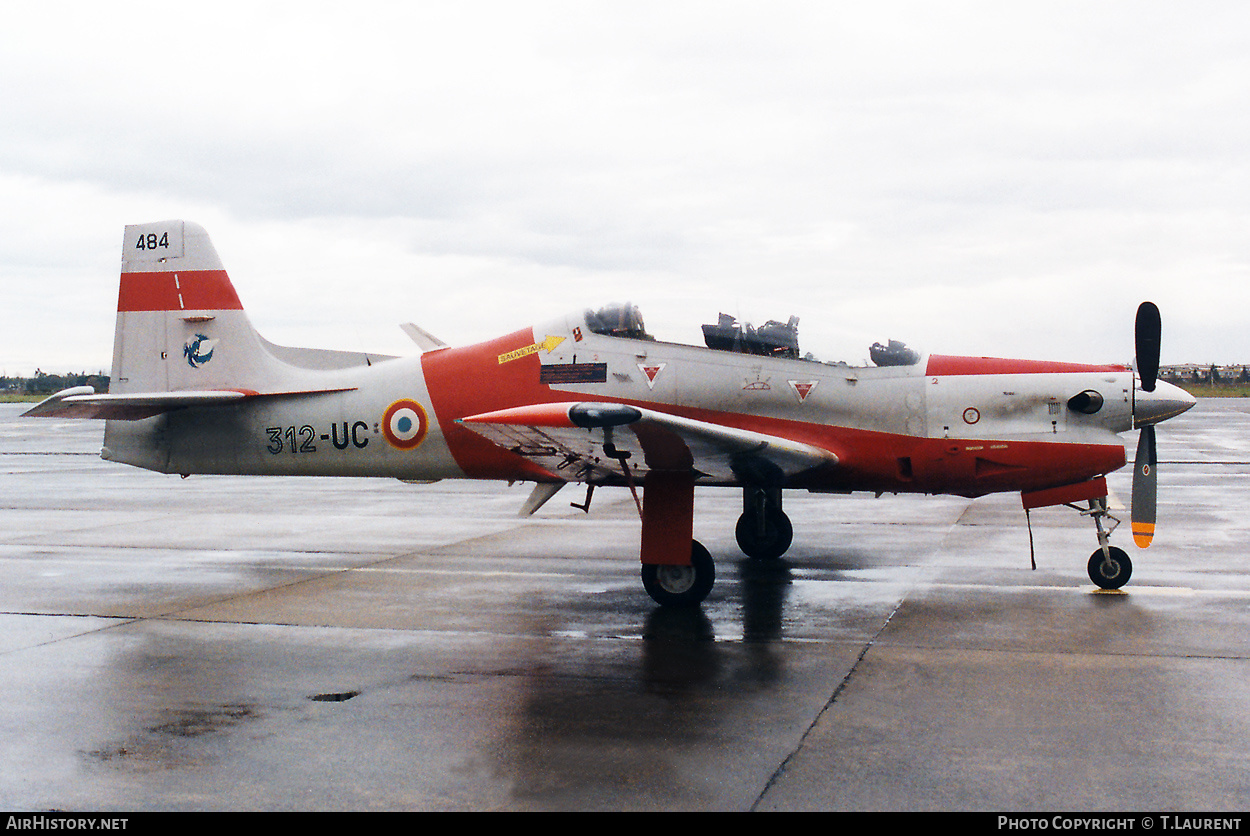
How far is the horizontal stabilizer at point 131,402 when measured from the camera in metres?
9.94

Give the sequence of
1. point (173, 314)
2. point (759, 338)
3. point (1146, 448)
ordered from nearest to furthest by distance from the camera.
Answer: point (1146, 448) < point (759, 338) < point (173, 314)

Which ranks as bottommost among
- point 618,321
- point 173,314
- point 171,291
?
point 618,321

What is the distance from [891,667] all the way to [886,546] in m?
5.54

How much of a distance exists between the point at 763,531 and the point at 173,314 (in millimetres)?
6619

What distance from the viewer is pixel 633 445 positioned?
25.9ft

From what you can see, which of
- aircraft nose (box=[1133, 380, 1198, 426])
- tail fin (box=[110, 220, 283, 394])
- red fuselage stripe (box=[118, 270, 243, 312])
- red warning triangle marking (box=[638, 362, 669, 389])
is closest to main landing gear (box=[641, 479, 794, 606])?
red warning triangle marking (box=[638, 362, 669, 389])

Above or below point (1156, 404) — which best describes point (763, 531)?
below

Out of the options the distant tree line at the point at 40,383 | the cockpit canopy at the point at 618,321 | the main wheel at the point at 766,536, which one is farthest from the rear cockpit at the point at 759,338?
the distant tree line at the point at 40,383

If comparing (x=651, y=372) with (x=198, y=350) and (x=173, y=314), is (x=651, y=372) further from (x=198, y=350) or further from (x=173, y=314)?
(x=173, y=314)

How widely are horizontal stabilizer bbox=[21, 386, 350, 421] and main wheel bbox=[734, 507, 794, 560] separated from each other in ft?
14.4

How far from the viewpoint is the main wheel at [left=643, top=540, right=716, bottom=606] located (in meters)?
Answer: 8.47

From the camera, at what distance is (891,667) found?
6.48 metres

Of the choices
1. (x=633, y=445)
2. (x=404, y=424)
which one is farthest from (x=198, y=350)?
(x=633, y=445)

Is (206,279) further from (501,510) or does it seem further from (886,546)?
(886,546)
